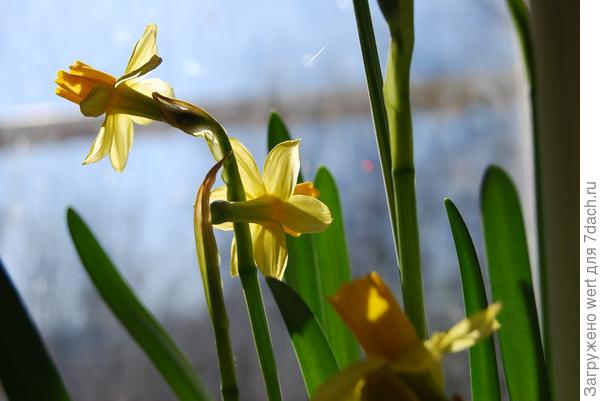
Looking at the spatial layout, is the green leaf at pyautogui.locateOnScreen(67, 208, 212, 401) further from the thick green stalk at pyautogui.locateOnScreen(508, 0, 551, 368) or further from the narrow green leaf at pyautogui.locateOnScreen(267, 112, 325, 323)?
the thick green stalk at pyautogui.locateOnScreen(508, 0, 551, 368)

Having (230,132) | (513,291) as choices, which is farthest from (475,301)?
(230,132)

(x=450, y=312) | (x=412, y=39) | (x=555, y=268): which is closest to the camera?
Result: (x=412, y=39)

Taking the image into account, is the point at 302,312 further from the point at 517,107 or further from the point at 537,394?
the point at 517,107

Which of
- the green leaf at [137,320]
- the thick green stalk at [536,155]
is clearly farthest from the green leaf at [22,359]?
the thick green stalk at [536,155]

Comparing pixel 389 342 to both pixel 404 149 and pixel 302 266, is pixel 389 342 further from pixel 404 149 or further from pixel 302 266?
pixel 302 266

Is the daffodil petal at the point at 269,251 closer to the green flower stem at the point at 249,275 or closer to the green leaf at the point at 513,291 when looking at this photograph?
the green flower stem at the point at 249,275

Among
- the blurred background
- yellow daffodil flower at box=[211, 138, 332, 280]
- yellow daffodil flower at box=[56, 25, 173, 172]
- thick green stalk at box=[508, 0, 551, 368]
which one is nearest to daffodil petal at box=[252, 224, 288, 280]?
yellow daffodil flower at box=[211, 138, 332, 280]

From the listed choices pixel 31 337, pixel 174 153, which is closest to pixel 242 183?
pixel 31 337
